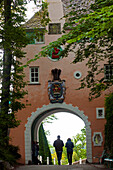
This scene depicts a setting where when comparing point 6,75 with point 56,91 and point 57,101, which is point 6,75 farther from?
point 57,101

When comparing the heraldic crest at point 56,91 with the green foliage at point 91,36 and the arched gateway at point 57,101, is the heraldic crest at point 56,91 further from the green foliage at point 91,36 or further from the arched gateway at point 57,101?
the green foliage at point 91,36

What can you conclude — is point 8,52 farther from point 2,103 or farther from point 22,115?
point 22,115

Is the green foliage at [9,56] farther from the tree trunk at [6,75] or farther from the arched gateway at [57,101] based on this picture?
the arched gateway at [57,101]

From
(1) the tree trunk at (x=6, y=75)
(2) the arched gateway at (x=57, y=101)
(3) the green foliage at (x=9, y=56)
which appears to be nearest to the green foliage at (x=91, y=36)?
(3) the green foliage at (x=9, y=56)

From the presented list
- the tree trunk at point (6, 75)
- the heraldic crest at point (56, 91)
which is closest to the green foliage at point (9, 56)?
the tree trunk at point (6, 75)

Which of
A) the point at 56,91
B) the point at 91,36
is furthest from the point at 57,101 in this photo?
Result: the point at 91,36

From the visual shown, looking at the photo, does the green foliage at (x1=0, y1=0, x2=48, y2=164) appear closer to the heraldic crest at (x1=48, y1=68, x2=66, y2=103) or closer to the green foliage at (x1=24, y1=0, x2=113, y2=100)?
the green foliage at (x1=24, y1=0, x2=113, y2=100)

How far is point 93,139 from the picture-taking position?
835 inches

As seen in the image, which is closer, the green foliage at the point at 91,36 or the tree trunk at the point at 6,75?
the green foliage at the point at 91,36

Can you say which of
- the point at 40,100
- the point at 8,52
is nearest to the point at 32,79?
the point at 40,100

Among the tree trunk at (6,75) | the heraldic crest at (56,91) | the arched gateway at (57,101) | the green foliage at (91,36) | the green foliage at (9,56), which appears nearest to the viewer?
the green foliage at (91,36)

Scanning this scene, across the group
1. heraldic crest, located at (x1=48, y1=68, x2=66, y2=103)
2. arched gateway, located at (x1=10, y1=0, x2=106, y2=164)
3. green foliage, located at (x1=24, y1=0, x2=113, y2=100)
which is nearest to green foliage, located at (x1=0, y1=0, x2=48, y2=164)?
green foliage, located at (x1=24, y1=0, x2=113, y2=100)

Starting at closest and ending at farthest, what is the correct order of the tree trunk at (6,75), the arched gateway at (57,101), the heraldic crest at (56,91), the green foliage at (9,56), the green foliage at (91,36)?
1. the green foliage at (91,36)
2. the green foliage at (9,56)
3. the tree trunk at (6,75)
4. the arched gateway at (57,101)
5. the heraldic crest at (56,91)

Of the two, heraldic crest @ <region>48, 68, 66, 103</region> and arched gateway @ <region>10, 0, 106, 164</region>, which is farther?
heraldic crest @ <region>48, 68, 66, 103</region>
